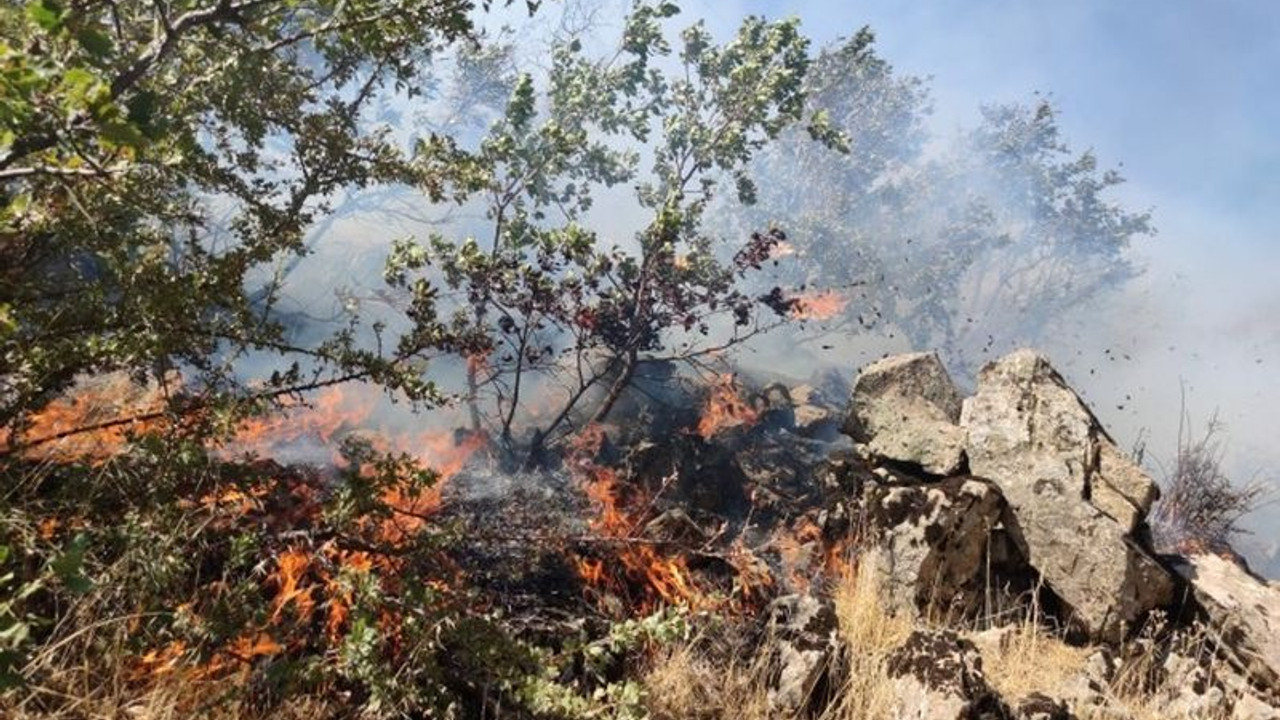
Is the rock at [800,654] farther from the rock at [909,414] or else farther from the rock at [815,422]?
the rock at [815,422]

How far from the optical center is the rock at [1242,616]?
5.00 meters

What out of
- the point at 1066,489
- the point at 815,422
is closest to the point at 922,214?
the point at 815,422

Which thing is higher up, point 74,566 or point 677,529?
point 677,529

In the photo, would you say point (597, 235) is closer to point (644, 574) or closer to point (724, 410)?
point (724, 410)

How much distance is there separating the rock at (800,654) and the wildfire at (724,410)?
7.58 meters

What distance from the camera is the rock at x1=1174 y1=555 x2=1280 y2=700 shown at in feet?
16.4

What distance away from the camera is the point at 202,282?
3.46 meters

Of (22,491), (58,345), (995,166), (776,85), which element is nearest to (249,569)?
(22,491)

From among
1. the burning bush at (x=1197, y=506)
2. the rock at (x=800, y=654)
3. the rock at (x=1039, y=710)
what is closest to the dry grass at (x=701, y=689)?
the rock at (x=800, y=654)

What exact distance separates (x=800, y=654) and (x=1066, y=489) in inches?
138

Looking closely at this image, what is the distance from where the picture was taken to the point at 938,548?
18.9 feet

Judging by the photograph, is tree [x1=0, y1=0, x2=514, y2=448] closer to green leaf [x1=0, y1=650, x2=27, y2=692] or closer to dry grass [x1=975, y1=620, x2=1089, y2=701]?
green leaf [x1=0, y1=650, x2=27, y2=692]

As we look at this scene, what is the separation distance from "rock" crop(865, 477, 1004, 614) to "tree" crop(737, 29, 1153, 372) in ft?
81.2

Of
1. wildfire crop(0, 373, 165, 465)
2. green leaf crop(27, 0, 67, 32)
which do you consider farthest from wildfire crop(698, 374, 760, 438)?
green leaf crop(27, 0, 67, 32)
